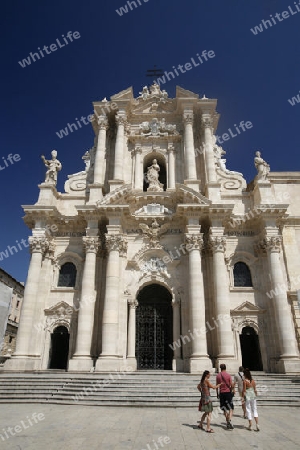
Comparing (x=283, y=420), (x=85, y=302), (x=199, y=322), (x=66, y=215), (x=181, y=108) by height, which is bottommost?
(x=283, y=420)

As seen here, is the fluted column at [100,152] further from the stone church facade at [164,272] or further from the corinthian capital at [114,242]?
the corinthian capital at [114,242]

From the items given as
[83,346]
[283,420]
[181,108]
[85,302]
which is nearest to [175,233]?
[85,302]

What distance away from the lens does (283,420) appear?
1009 centimetres

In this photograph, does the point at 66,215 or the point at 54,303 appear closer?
the point at 54,303

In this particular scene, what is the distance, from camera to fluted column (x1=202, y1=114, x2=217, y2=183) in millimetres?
23459

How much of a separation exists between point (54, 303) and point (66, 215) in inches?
249

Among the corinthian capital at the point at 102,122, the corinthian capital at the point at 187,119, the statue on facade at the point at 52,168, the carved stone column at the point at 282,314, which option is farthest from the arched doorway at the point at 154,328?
the corinthian capital at the point at 102,122

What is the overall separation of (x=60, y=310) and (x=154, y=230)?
26.6 feet

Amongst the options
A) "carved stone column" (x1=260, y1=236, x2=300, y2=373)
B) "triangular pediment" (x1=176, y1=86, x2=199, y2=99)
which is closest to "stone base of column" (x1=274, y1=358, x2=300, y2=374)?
"carved stone column" (x1=260, y1=236, x2=300, y2=373)

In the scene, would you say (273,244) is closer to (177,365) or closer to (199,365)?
(199,365)

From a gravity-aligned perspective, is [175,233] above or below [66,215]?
below

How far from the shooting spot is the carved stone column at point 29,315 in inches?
721

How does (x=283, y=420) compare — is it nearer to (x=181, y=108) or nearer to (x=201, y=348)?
(x=201, y=348)

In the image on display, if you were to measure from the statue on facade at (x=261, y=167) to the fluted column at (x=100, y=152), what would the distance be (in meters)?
11.6
